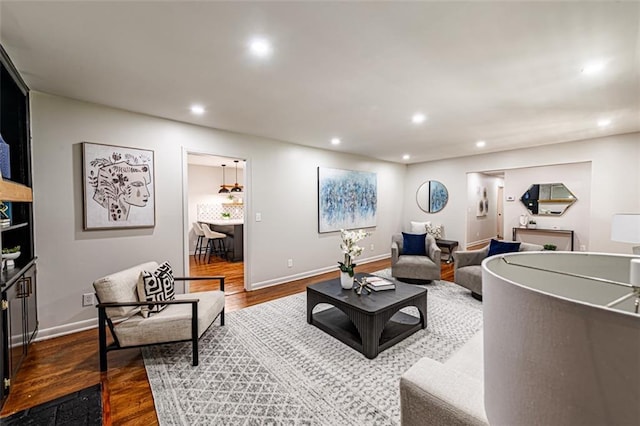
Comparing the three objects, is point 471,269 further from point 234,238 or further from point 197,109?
point 234,238

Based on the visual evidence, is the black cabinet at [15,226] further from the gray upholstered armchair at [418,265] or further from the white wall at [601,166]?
the white wall at [601,166]

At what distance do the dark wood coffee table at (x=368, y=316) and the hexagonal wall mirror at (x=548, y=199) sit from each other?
5.13m

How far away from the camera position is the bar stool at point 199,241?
6.84 metres

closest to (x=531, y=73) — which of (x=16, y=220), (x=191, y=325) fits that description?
(x=191, y=325)

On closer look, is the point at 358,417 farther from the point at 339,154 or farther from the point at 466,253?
the point at 339,154

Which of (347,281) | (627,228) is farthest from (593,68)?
(347,281)

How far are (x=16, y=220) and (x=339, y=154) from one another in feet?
15.3

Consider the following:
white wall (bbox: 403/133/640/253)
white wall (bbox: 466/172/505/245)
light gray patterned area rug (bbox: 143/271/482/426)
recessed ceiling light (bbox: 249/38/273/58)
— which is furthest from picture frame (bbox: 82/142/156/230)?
white wall (bbox: 466/172/505/245)

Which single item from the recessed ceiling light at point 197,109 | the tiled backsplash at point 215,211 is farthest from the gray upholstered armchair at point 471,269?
the tiled backsplash at point 215,211

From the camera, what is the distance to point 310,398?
1943 millimetres

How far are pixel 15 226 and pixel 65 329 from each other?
124 centimetres

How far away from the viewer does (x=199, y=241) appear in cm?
725

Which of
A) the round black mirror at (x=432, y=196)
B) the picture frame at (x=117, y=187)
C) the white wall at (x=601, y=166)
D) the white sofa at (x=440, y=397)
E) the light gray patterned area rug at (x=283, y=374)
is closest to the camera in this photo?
the white sofa at (x=440, y=397)

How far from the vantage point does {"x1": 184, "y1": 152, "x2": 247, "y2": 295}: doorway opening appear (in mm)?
6214
